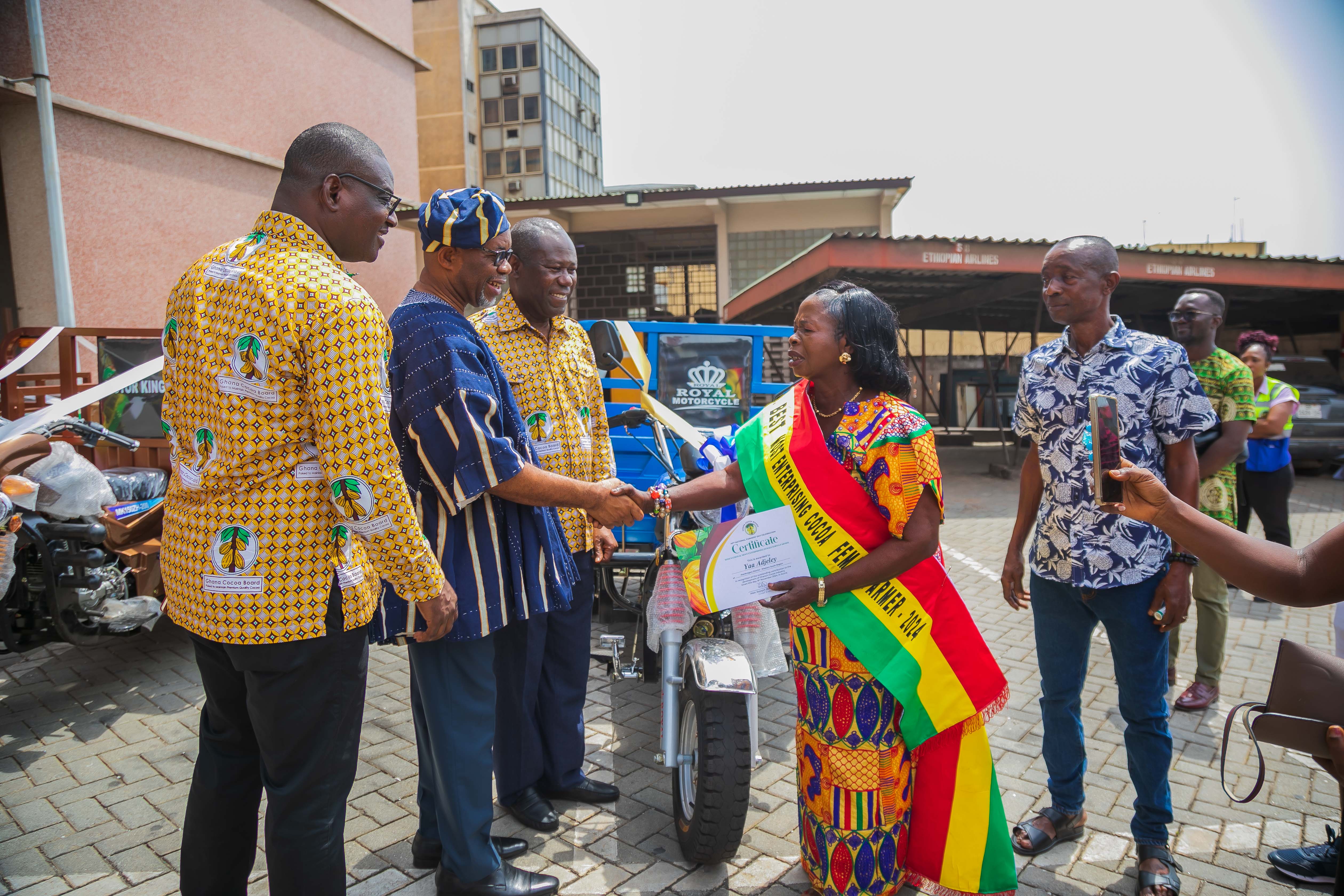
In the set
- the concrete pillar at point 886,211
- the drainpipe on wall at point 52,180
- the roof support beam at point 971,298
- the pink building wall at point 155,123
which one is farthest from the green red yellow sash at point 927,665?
the concrete pillar at point 886,211

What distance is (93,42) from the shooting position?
27.4 ft

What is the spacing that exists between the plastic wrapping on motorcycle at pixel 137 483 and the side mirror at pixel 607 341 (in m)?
2.88

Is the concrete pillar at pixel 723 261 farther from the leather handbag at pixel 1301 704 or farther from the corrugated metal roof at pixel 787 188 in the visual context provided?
the leather handbag at pixel 1301 704

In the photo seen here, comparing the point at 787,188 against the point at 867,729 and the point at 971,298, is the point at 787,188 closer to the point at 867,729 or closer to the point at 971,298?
the point at 971,298

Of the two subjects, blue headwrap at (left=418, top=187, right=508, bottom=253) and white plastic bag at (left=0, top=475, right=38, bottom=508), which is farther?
white plastic bag at (left=0, top=475, right=38, bottom=508)

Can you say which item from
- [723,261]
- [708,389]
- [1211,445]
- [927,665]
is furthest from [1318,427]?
[927,665]

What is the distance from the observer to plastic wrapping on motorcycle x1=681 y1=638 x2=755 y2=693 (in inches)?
96.2

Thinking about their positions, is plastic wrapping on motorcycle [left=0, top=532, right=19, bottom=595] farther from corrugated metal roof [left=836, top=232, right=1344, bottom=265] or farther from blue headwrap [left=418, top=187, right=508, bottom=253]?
corrugated metal roof [left=836, top=232, right=1344, bottom=265]

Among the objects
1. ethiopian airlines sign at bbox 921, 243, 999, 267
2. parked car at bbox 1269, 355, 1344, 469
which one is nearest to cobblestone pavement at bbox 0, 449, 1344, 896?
ethiopian airlines sign at bbox 921, 243, 999, 267

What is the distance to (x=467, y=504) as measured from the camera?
216cm

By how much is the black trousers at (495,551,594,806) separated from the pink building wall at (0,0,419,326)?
8.02 m

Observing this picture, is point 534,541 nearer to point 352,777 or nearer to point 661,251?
point 352,777

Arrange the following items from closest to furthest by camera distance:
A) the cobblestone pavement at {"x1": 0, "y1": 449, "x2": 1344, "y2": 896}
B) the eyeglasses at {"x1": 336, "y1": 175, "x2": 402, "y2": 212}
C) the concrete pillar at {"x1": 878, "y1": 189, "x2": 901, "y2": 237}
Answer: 1. the eyeglasses at {"x1": 336, "y1": 175, "x2": 402, "y2": 212}
2. the cobblestone pavement at {"x1": 0, "y1": 449, "x2": 1344, "y2": 896}
3. the concrete pillar at {"x1": 878, "y1": 189, "x2": 901, "y2": 237}

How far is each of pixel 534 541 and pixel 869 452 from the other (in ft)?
3.42
